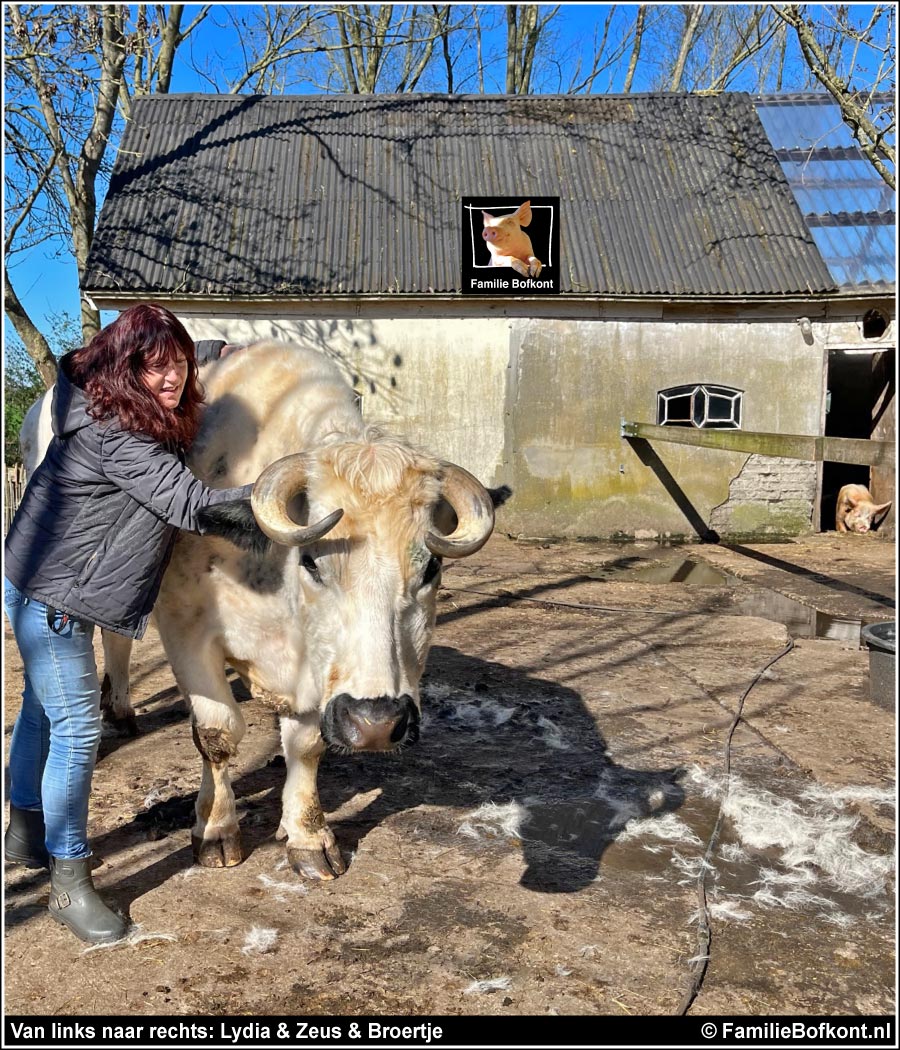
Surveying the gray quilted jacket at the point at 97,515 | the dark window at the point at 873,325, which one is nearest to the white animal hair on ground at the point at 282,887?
the gray quilted jacket at the point at 97,515

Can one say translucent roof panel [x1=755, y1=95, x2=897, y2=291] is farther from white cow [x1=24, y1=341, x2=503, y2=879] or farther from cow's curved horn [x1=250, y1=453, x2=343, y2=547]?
cow's curved horn [x1=250, y1=453, x2=343, y2=547]

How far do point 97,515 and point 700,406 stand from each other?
12.1 metres

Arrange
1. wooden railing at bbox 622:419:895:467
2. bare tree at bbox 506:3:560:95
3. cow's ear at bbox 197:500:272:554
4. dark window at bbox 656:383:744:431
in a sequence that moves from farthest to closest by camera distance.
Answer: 1. bare tree at bbox 506:3:560:95
2. dark window at bbox 656:383:744:431
3. wooden railing at bbox 622:419:895:467
4. cow's ear at bbox 197:500:272:554

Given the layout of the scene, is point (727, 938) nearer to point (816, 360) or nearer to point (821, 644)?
point (821, 644)

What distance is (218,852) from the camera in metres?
4.05

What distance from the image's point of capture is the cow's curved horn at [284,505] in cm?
323

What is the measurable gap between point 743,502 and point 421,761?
406 inches

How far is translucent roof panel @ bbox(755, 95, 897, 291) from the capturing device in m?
13.8

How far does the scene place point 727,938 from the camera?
11.6ft

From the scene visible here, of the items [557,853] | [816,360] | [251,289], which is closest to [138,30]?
[251,289]

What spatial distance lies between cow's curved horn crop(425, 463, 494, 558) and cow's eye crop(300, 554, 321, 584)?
0.46m

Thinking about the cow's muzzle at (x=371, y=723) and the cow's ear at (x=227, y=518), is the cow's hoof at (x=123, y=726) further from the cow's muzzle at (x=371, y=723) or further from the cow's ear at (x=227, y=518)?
the cow's muzzle at (x=371, y=723)

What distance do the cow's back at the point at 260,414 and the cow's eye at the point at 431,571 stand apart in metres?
0.78

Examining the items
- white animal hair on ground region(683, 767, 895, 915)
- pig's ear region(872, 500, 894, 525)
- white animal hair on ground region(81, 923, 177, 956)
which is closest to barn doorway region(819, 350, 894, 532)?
pig's ear region(872, 500, 894, 525)
